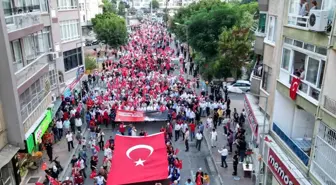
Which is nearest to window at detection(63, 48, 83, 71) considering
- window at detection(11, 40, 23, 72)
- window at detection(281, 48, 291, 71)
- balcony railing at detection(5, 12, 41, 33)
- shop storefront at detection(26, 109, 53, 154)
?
shop storefront at detection(26, 109, 53, 154)

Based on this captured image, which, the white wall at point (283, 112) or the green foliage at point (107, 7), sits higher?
the green foliage at point (107, 7)

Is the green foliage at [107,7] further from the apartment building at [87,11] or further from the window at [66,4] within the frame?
the window at [66,4]

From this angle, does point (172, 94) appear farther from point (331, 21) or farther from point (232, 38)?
point (331, 21)

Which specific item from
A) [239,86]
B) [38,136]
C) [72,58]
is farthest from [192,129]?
[72,58]

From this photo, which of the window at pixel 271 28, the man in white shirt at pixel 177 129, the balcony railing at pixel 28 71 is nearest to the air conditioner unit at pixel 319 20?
the window at pixel 271 28

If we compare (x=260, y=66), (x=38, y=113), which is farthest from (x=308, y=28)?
(x=38, y=113)


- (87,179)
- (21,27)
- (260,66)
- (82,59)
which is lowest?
(87,179)

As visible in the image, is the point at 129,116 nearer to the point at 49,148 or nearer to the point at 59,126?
the point at 59,126
